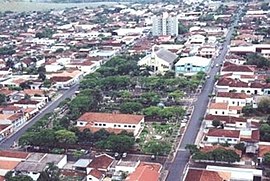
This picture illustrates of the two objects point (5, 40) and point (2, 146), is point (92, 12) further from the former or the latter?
point (2, 146)

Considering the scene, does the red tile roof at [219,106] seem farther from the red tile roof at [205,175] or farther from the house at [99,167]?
the house at [99,167]

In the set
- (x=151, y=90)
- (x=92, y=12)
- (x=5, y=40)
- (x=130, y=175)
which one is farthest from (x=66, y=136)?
(x=92, y=12)

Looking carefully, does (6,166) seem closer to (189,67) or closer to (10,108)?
(10,108)

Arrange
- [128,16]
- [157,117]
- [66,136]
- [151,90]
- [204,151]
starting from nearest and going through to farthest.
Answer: [204,151] < [66,136] < [157,117] < [151,90] < [128,16]

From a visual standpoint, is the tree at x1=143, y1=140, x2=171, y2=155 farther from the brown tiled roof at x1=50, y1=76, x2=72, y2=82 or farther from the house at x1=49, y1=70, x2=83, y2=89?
the brown tiled roof at x1=50, y1=76, x2=72, y2=82

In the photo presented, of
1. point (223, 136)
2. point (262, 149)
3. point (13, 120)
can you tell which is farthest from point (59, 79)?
point (262, 149)

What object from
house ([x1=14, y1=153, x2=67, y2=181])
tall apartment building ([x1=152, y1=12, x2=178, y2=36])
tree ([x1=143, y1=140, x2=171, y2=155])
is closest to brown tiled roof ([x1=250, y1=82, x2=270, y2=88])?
tree ([x1=143, y1=140, x2=171, y2=155])

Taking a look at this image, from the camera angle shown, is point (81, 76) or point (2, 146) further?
point (81, 76)
